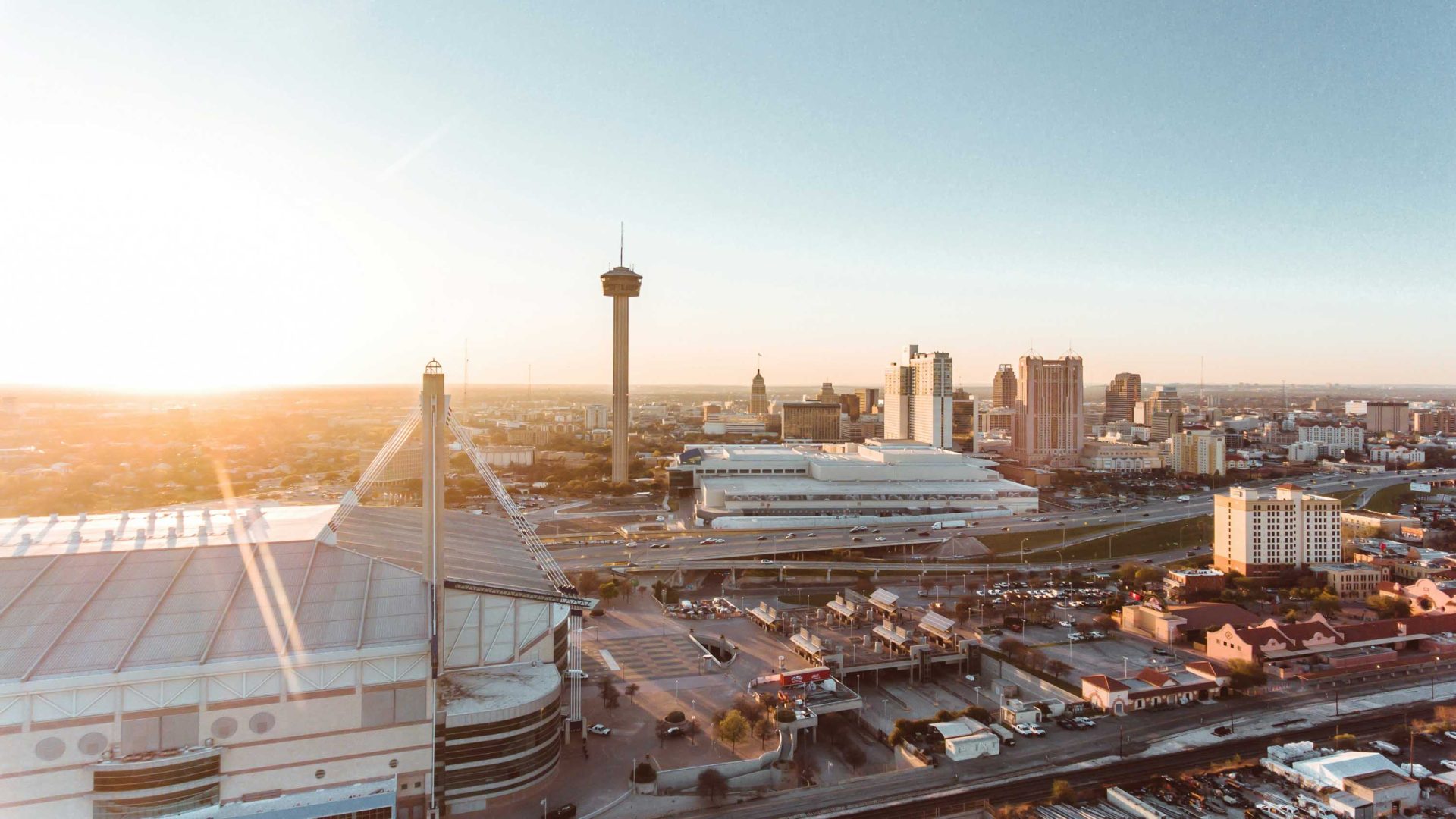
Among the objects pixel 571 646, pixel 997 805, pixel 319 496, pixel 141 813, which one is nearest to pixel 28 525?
pixel 141 813

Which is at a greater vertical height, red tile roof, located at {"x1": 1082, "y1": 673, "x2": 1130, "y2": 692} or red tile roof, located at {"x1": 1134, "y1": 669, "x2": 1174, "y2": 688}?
red tile roof, located at {"x1": 1082, "y1": 673, "x2": 1130, "y2": 692}

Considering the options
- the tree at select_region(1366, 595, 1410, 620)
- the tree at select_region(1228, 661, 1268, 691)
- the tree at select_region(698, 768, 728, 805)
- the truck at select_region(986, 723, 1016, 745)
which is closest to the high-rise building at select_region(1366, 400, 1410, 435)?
the tree at select_region(1366, 595, 1410, 620)

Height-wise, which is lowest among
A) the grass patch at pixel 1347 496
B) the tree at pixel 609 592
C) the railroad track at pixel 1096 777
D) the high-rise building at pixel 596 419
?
the railroad track at pixel 1096 777

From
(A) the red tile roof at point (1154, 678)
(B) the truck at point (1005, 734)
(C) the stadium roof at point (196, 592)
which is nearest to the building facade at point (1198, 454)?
(A) the red tile roof at point (1154, 678)

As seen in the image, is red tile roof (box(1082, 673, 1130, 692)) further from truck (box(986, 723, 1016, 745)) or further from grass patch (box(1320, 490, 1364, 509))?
grass patch (box(1320, 490, 1364, 509))

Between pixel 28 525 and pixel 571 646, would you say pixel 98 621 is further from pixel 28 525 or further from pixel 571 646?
pixel 571 646

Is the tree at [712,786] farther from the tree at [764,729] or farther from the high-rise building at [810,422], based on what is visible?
the high-rise building at [810,422]
